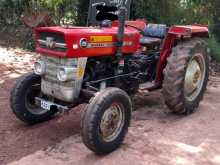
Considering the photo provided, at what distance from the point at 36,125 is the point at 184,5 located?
6861mm

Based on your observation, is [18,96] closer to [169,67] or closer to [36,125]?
[36,125]

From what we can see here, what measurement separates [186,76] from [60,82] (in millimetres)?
2025

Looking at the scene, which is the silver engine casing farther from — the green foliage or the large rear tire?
the green foliage

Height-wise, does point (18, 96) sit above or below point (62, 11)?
below

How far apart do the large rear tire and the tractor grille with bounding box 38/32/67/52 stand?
1.66 meters

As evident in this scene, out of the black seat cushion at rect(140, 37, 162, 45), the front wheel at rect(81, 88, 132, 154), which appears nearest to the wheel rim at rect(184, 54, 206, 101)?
the black seat cushion at rect(140, 37, 162, 45)

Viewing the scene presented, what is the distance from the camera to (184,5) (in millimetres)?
11602

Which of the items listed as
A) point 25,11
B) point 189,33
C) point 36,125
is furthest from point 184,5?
point 36,125

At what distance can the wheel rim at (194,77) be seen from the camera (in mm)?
6520

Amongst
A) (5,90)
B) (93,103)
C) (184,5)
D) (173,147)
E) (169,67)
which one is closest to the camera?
(93,103)

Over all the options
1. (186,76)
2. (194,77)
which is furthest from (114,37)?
(194,77)

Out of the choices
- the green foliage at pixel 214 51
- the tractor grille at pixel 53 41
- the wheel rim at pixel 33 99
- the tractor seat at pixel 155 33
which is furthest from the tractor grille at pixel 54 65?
the green foliage at pixel 214 51

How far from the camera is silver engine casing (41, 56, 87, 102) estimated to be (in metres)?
5.38

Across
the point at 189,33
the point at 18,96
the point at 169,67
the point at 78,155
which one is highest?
the point at 189,33
